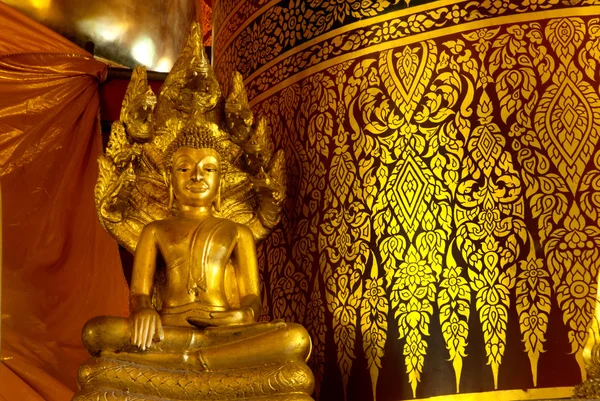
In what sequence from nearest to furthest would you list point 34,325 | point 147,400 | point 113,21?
point 147,400
point 34,325
point 113,21

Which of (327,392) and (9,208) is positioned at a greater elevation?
(9,208)

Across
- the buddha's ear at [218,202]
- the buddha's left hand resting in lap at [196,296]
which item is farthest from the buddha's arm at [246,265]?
the buddha's ear at [218,202]

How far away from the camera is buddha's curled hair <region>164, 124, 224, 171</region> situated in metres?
3.56

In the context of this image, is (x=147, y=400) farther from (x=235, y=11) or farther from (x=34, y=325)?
(x=235, y=11)

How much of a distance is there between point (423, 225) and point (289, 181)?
0.61m

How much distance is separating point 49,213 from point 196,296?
1695 millimetres

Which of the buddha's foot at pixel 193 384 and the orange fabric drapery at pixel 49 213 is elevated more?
the orange fabric drapery at pixel 49 213

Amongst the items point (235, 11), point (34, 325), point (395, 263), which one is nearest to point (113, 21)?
point (235, 11)

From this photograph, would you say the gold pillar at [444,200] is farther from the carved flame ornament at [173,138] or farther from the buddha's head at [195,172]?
the buddha's head at [195,172]

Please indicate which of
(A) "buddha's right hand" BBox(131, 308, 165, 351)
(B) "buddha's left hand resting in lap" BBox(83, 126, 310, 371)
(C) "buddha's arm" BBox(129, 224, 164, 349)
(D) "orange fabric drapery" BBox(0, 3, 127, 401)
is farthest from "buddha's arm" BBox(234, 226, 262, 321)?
(D) "orange fabric drapery" BBox(0, 3, 127, 401)

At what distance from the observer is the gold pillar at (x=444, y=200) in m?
3.47

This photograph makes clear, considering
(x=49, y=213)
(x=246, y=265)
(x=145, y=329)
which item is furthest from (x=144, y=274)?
(x=49, y=213)

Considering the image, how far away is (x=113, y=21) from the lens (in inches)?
230

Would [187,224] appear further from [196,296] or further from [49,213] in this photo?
[49,213]
